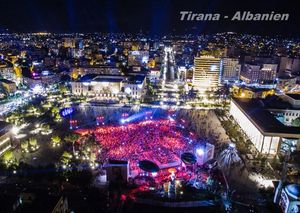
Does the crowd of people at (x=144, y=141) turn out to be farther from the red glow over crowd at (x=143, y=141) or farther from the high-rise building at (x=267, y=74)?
the high-rise building at (x=267, y=74)

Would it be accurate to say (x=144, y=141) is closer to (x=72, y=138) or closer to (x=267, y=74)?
(x=72, y=138)

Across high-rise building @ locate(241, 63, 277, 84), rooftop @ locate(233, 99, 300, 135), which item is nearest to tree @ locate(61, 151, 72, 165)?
rooftop @ locate(233, 99, 300, 135)

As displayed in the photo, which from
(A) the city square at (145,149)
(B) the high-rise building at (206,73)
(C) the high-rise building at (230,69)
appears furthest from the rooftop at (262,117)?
(C) the high-rise building at (230,69)

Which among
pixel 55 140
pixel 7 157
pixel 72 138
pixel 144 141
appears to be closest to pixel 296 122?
pixel 144 141

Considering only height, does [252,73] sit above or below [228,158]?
above

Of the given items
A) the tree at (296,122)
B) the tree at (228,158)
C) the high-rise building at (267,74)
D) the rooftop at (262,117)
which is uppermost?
the high-rise building at (267,74)

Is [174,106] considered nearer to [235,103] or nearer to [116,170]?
[235,103]
